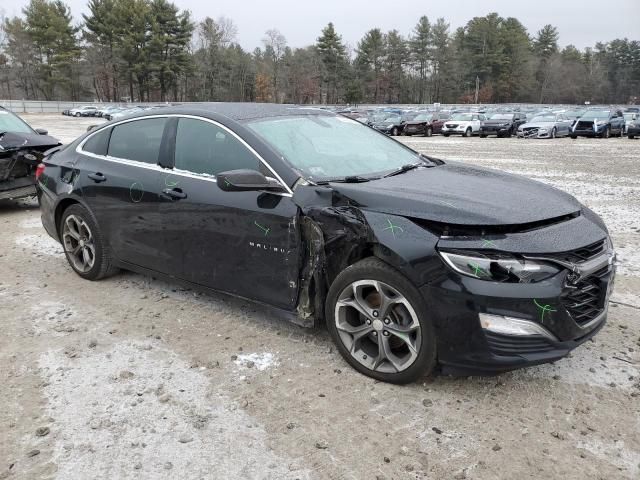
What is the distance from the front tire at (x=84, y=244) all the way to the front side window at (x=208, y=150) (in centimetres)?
128

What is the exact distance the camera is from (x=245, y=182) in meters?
3.41

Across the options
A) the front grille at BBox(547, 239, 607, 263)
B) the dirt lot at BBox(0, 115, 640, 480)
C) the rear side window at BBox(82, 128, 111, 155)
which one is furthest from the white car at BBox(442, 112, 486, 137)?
the front grille at BBox(547, 239, 607, 263)

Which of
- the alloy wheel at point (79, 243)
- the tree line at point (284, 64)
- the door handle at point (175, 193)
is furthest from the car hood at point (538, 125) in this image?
the tree line at point (284, 64)

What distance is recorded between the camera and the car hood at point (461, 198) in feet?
9.73

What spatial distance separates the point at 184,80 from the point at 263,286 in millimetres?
90616

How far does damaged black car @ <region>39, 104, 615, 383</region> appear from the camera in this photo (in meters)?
2.83

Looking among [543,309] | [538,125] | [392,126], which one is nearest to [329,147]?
[543,309]

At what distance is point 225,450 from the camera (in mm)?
2688

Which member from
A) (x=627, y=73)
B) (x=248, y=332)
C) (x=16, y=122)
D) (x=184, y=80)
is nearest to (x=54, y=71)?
(x=184, y=80)

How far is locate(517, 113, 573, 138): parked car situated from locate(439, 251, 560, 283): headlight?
25.9 metres

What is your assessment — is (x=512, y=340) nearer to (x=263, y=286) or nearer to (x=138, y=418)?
(x=263, y=286)

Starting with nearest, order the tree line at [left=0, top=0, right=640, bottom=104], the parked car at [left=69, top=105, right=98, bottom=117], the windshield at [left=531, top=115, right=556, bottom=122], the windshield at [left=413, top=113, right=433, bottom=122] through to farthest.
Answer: the windshield at [left=531, top=115, right=556, bottom=122]
the windshield at [left=413, top=113, right=433, bottom=122]
the parked car at [left=69, top=105, right=98, bottom=117]
the tree line at [left=0, top=0, right=640, bottom=104]

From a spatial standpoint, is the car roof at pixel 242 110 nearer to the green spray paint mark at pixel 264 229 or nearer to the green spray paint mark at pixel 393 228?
the green spray paint mark at pixel 264 229

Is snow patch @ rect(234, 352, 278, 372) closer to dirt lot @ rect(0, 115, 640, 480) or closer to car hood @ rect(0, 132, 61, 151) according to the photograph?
dirt lot @ rect(0, 115, 640, 480)
